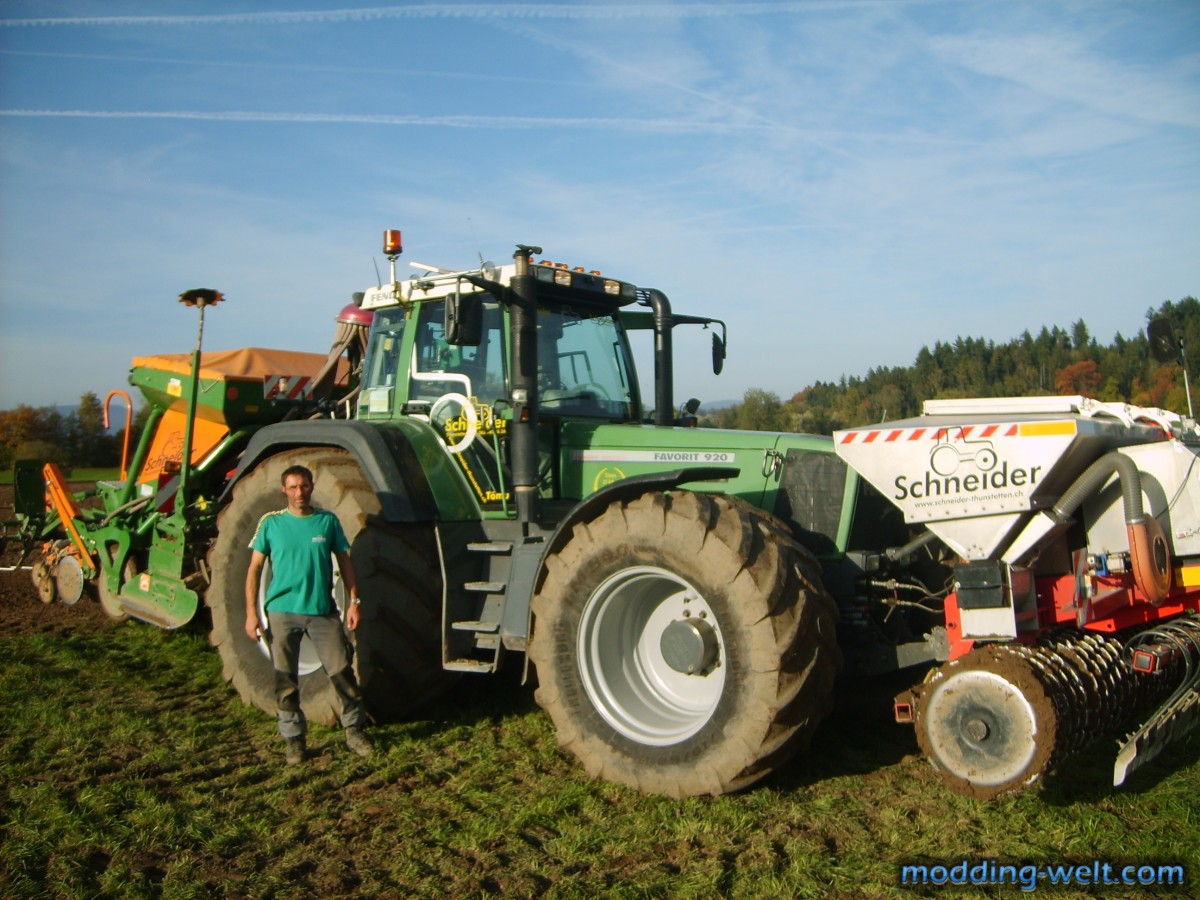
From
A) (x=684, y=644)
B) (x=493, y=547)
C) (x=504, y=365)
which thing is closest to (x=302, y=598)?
(x=493, y=547)

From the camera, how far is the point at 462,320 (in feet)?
18.0

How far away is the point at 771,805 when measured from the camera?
4.58m

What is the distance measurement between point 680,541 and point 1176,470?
90.8 inches

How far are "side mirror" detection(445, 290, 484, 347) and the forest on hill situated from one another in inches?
320

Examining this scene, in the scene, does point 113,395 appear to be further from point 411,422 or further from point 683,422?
point 683,422

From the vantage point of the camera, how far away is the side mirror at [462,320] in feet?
17.8

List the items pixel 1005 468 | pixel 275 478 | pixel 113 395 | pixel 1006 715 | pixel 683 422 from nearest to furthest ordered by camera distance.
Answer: pixel 1006 715 → pixel 1005 468 → pixel 275 478 → pixel 683 422 → pixel 113 395

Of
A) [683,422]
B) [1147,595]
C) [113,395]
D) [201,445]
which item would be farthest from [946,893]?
[113,395]

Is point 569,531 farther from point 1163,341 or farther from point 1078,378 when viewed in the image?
point 1078,378

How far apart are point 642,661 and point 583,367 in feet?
6.64

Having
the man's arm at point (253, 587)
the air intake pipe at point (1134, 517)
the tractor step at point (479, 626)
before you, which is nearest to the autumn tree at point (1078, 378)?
the air intake pipe at point (1134, 517)

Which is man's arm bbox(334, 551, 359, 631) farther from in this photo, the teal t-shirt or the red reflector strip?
the red reflector strip

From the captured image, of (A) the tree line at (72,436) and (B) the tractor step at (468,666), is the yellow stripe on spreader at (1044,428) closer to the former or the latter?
(B) the tractor step at (468,666)

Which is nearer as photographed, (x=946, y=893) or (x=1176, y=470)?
(x=946, y=893)
